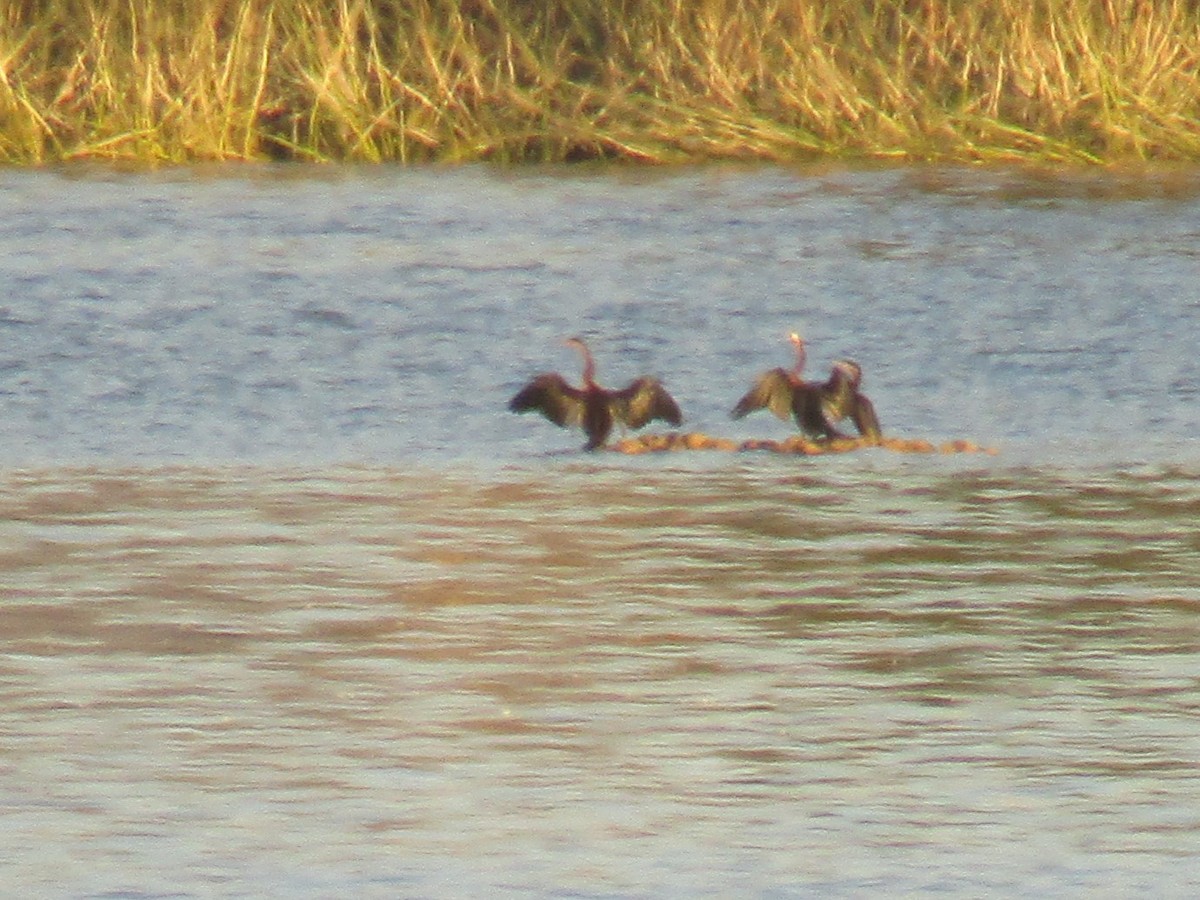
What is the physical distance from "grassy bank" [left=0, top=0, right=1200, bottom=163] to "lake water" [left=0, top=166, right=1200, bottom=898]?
2.77 m

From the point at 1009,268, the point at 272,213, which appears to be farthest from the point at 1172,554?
the point at 272,213

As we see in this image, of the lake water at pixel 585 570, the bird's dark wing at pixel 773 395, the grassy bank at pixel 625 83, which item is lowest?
the lake water at pixel 585 570

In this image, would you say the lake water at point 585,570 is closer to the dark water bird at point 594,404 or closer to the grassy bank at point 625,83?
the dark water bird at point 594,404

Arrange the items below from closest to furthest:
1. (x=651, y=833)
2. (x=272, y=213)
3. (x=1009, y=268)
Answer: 1. (x=651, y=833)
2. (x=1009, y=268)
3. (x=272, y=213)

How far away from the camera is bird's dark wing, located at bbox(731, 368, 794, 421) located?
915cm

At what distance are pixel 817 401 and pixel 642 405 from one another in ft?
1.57

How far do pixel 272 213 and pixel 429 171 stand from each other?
85.6 inches

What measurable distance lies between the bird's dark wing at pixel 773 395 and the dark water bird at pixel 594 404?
0.21 m

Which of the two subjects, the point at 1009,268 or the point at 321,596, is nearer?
the point at 321,596

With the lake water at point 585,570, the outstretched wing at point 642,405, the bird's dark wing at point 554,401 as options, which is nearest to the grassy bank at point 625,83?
the lake water at point 585,570

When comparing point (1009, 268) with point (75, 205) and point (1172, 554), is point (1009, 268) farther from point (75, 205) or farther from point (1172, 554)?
point (1172, 554)

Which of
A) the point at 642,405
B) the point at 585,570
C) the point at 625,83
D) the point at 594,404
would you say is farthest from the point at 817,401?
the point at 625,83

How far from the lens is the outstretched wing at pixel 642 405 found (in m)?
9.11

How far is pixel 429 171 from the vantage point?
16531 millimetres
